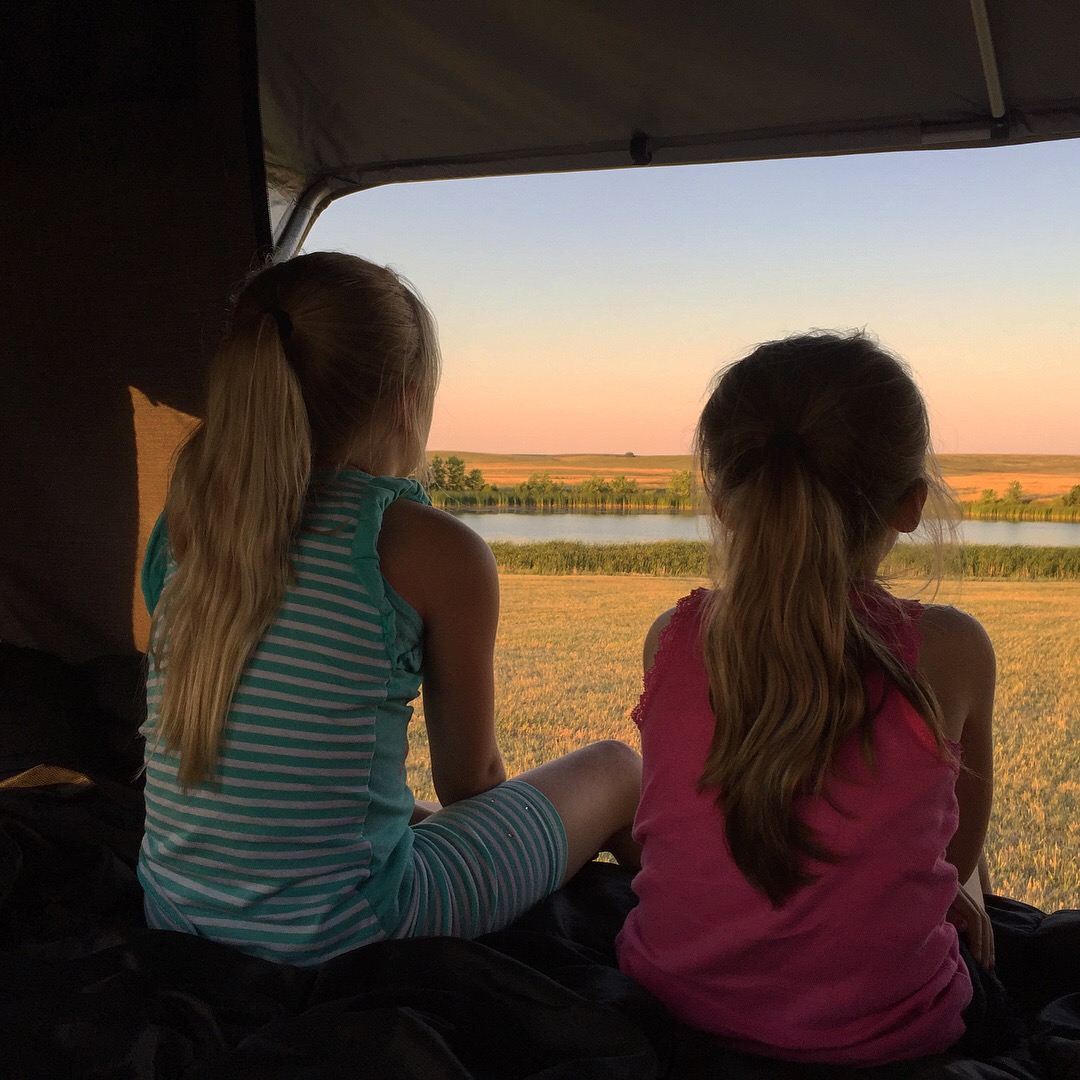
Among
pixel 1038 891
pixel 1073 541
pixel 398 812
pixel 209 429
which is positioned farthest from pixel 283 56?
pixel 1073 541

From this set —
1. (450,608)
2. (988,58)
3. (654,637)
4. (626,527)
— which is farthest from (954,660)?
(626,527)

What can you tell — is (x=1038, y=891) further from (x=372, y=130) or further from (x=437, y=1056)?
(x=372, y=130)

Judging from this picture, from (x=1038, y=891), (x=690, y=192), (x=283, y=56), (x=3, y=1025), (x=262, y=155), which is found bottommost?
(x=1038, y=891)

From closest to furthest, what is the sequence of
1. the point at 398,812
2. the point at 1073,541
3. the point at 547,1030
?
1. the point at 547,1030
2. the point at 398,812
3. the point at 1073,541

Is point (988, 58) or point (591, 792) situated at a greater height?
point (988, 58)

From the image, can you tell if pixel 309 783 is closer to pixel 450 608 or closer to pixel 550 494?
pixel 450 608

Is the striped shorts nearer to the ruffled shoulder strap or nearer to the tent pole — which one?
the ruffled shoulder strap

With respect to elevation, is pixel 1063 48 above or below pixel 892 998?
above

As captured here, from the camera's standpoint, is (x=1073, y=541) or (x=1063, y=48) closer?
(x=1063, y=48)

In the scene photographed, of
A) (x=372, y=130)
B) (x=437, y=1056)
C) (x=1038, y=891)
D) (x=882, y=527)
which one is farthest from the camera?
(x=1038, y=891)

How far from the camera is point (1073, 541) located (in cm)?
701

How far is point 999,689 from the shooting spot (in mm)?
5852

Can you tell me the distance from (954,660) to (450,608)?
561 mm

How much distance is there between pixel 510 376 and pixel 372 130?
7.62m
